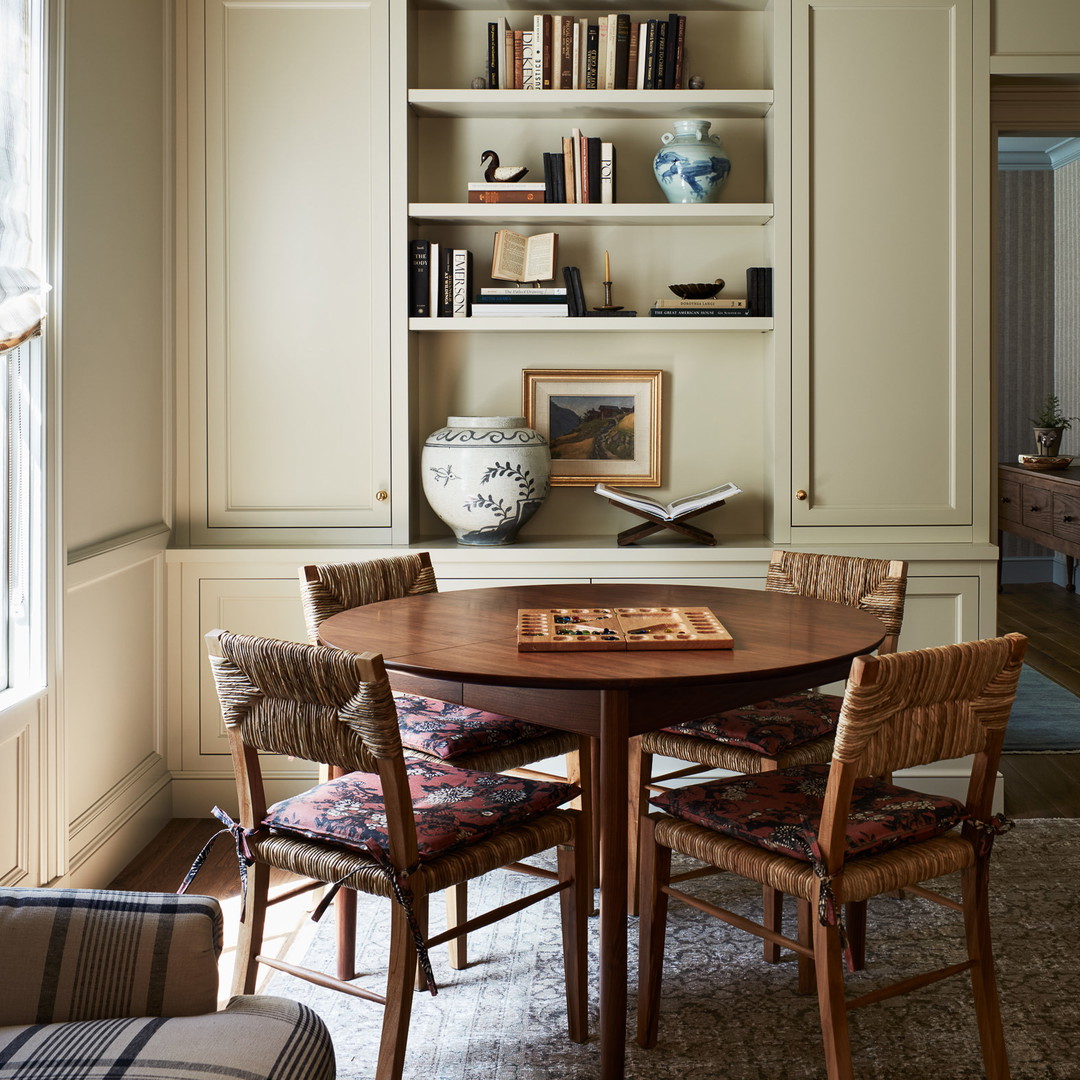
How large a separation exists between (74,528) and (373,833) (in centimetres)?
131

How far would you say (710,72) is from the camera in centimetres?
362

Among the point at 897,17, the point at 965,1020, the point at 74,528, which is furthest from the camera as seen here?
the point at 897,17

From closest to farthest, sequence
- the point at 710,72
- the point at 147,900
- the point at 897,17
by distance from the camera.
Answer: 1. the point at 147,900
2. the point at 897,17
3. the point at 710,72

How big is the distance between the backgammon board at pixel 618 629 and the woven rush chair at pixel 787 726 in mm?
266

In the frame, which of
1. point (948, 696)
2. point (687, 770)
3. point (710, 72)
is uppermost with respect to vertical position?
point (710, 72)

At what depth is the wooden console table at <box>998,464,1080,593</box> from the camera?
5035mm

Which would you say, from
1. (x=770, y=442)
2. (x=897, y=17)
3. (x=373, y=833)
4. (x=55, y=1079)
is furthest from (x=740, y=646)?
(x=897, y=17)

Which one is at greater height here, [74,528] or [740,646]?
[74,528]

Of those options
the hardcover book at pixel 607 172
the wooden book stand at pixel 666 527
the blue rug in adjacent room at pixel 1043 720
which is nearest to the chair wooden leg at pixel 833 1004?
the wooden book stand at pixel 666 527

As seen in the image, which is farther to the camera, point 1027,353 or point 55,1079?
point 1027,353

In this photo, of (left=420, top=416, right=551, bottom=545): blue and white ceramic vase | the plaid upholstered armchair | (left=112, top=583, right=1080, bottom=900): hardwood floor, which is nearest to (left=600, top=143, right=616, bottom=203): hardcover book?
(left=420, top=416, right=551, bottom=545): blue and white ceramic vase

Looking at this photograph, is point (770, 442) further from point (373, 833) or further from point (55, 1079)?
point (55, 1079)

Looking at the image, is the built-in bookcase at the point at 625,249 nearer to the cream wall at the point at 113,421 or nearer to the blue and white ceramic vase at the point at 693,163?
the blue and white ceramic vase at the point at 693,163

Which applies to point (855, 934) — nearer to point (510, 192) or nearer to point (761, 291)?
point (761, 291)
